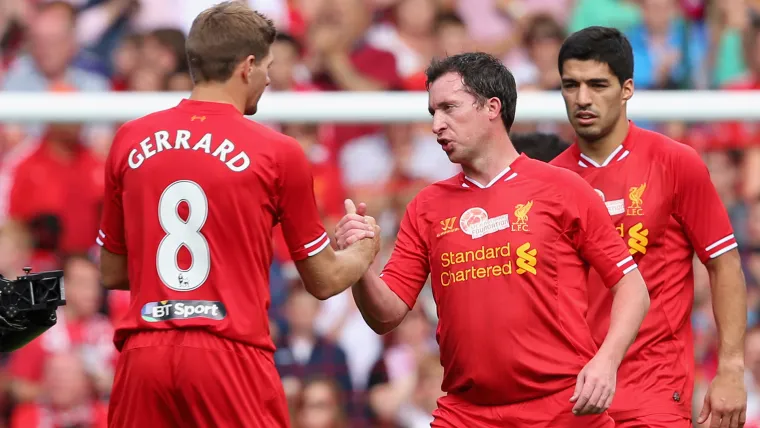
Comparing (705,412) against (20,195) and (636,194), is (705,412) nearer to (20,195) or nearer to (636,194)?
(636,194)

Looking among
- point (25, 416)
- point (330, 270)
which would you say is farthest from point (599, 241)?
point (25, 416)

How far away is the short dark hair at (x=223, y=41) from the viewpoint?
4.33m

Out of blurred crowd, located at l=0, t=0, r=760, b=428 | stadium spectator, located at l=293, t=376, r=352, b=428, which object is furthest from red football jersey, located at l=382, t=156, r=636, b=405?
blurred crowd, located at l=0, t=0, r=760, b=428

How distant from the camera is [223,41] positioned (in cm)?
432

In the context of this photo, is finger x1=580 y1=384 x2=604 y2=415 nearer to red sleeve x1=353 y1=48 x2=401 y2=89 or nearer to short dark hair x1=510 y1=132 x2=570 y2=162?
short dark hair x1=510 y1=132 x2=570 y2=162

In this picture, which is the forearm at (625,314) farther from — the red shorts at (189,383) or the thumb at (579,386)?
the red shorts at (189,383)

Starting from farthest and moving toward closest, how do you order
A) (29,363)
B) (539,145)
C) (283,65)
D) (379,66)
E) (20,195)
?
1. (379,66)
2. (283,65)
3. (20,195)
4. (29,363)
5. (539,145)

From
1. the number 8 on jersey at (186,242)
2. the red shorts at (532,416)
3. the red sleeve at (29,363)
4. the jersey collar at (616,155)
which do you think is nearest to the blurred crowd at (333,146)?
the red sleeve at (29,363)

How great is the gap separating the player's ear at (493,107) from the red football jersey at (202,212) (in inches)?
32.8

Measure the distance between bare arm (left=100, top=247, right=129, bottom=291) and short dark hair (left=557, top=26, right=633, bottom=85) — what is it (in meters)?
1.95

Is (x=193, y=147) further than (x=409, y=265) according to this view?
Answer: No

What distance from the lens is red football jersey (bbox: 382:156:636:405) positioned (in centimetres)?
457

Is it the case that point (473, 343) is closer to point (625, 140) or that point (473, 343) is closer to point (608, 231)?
point (608, 231)

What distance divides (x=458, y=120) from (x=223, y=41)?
3.17 feet
